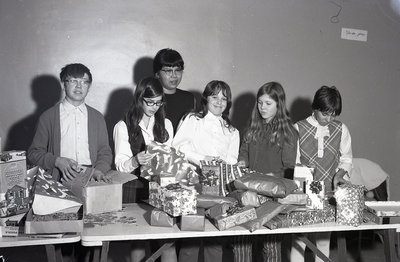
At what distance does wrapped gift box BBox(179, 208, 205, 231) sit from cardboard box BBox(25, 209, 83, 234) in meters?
0.52

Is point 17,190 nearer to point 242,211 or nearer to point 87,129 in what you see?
point 87,129

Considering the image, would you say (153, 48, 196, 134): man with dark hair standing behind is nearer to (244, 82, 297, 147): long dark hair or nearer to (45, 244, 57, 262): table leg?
(244, 82, 297, 147): long dark hair

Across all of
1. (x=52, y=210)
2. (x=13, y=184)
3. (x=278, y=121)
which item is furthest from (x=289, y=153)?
(x=13, y=184)

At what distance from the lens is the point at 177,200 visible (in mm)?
2346

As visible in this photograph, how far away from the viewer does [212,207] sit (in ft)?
8.32

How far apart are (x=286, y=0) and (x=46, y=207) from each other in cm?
341

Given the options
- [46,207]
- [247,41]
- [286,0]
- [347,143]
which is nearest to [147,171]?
[46,207]

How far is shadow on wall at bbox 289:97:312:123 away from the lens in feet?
15.8

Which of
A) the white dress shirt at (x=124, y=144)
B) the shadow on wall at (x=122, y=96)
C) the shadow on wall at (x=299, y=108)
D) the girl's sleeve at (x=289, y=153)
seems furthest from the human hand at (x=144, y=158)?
the shadow on wall at (x=299, y=108)

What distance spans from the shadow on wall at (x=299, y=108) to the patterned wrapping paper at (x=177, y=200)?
2.66 m

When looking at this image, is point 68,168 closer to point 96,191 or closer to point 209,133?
point 96,191

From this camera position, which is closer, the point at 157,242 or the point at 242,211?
the point at 242,211

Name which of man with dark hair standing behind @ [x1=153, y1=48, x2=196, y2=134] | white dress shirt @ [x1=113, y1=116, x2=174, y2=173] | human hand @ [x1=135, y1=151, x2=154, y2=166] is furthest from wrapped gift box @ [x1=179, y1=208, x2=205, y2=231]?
man with dark hair standing behind @ [x1=153, y1=48, x2=196, y2=134]

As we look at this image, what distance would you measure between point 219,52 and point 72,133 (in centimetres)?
201
